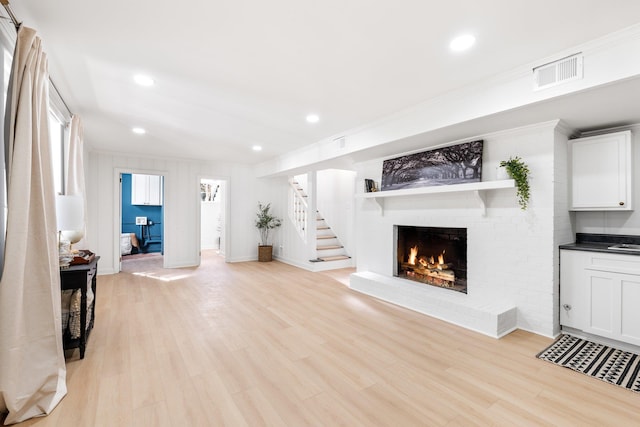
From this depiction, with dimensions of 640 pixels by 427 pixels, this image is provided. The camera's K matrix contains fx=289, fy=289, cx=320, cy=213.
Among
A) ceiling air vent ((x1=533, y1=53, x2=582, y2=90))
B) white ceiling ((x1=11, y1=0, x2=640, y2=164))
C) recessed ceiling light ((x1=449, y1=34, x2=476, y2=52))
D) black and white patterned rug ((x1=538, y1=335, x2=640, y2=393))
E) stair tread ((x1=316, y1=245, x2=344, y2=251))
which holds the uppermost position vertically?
white ceiling ((x1=11, y1=0, x2=640, y2=164))

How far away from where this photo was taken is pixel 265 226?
735 centimetres

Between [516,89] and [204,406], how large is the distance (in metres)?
3.45

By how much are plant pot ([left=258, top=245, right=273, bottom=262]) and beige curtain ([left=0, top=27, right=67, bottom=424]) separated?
5.24 metres

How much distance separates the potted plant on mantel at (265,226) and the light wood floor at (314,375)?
3.51 metres

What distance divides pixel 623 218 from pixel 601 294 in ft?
3.02

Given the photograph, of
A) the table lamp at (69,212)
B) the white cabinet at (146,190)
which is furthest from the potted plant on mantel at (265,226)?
the table lamp at (69,212)

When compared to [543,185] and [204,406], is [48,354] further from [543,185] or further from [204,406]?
[543,185]

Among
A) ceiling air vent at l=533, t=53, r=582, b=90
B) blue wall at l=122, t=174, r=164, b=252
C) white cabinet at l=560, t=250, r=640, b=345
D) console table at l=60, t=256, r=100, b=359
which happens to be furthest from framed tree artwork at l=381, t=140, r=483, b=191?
blue wall at l=122, t=174, r=164, b=252

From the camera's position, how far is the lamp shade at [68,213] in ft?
8.06

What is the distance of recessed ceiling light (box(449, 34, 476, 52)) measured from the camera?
2061mm

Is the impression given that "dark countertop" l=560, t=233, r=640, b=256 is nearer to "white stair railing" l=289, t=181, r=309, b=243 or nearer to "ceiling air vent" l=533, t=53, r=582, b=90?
"ceiling air vent" l=533, t=53, r=582, b=90

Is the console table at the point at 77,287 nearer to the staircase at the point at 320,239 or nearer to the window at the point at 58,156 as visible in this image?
the window at the point at 58,156

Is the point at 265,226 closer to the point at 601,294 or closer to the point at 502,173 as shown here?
the point at 502,173

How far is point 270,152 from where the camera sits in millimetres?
5883
